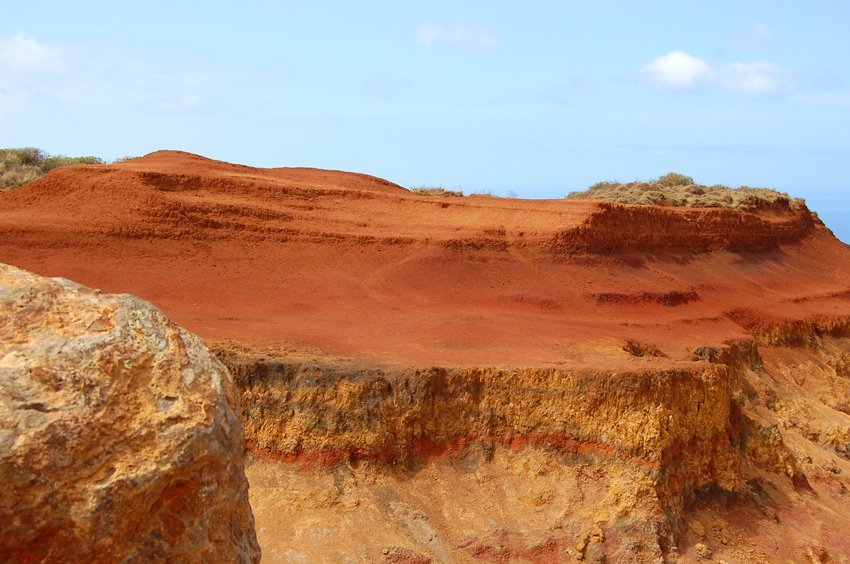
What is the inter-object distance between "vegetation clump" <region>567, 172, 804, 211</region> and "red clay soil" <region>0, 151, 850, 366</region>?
296 cm

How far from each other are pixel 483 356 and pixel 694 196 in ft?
52.9

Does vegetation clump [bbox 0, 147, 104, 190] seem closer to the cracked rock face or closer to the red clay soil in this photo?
the red clay soil

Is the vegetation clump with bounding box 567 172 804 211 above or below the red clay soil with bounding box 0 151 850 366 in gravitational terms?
above

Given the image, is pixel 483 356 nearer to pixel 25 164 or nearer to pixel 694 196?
pixel 694 196

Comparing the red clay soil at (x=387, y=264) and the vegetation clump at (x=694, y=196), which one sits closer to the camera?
the red clay soil at (x=387, y=264)

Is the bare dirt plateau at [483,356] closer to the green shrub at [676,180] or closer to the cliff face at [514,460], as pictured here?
the cliff face at [514,460]

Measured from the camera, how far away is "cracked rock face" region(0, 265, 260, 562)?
3.38 metres

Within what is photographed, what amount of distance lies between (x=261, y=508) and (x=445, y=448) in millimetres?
2393

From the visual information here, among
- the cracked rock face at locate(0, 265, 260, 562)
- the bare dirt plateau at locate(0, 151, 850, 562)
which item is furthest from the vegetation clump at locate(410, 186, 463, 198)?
the cracked rock face at locate(0, 265, 260, 562)

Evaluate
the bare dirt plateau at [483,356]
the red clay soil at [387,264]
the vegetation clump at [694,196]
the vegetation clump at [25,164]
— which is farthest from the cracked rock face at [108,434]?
the vegetation clump at [25,164]

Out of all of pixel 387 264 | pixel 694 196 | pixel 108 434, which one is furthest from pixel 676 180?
pixel 108 434

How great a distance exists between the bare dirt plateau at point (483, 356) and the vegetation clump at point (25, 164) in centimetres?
1072

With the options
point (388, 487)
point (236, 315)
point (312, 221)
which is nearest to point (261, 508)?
point (388, 487)

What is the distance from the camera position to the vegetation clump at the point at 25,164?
28.9 metres
